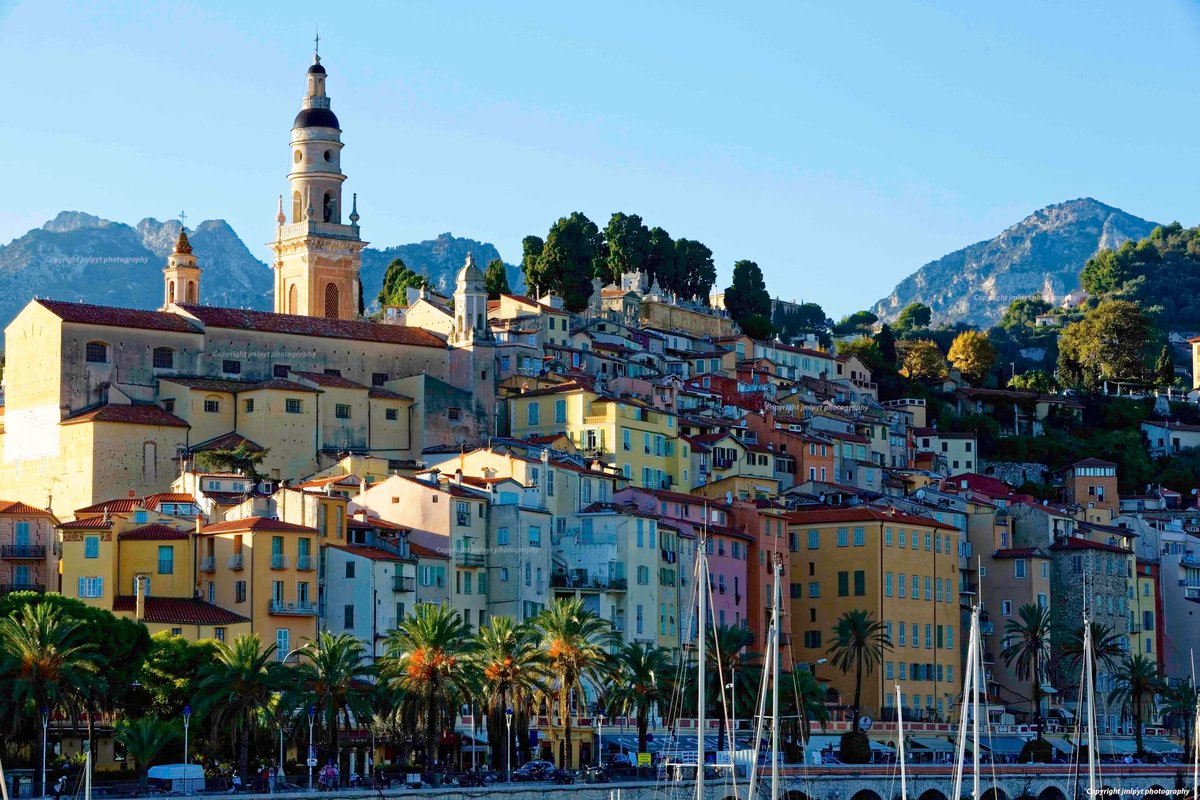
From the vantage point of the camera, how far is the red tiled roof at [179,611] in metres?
72.6

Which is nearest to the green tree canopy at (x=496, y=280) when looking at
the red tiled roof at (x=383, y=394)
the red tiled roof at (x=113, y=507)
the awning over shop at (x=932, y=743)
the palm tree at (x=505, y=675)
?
the red tiled roof at (x=383, y=394)

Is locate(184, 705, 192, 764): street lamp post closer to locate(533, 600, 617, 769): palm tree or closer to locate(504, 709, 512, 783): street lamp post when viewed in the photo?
locate(504, 709, 512, 783): street lamp post

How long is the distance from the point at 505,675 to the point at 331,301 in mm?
54409

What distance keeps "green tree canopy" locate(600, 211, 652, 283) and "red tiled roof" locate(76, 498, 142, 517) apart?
63553mm

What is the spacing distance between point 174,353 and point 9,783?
Result: 42.7 metres

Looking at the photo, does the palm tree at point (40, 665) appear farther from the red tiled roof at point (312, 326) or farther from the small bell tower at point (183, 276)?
the small bell tower at point (183, 276)

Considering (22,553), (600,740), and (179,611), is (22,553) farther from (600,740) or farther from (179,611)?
(600,740)

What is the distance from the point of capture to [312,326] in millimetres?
105938

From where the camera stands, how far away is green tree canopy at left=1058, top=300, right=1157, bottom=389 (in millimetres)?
166375

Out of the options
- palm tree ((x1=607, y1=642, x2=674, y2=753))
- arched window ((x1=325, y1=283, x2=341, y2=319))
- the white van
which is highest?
arched window ((x1=325, y1=283, x2=341, y2=319))

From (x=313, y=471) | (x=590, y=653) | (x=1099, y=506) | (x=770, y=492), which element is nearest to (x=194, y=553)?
(x=590, y=653)

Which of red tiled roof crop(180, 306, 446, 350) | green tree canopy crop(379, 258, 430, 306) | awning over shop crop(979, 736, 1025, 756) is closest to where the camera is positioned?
awning over shop crop(979, 736, 1025, 756)

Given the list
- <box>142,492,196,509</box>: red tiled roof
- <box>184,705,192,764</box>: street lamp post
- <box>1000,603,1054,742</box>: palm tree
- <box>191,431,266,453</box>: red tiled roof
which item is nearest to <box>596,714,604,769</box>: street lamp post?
<box>184,705,192,764</box>: street lamp post

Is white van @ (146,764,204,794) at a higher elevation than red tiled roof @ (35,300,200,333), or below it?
below
